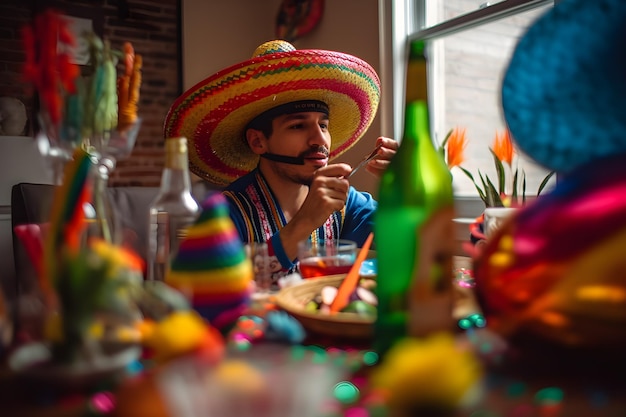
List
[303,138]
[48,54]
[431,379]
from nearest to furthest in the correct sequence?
[431,379] → [48,54] → [303,138]

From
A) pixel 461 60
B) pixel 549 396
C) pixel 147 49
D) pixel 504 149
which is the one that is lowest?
pixel 549 396

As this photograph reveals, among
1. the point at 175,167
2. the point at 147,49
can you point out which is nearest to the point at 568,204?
the point at 175,167

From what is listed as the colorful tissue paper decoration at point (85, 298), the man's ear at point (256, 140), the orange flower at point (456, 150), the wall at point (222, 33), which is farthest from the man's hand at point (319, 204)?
the wall at point (222, 33)

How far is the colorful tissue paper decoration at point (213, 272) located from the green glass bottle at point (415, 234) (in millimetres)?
130

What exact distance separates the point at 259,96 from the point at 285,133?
159mm

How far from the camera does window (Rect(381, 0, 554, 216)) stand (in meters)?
2.38

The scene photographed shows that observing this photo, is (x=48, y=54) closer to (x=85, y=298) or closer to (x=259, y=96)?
(x=85, y=298)

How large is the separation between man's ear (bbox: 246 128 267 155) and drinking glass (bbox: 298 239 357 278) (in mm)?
854

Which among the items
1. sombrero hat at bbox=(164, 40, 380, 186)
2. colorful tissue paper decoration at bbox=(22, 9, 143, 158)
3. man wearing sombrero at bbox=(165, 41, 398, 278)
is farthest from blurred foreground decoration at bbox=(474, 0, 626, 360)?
sombrero hat at bbox=(164, 40, 380, 186)

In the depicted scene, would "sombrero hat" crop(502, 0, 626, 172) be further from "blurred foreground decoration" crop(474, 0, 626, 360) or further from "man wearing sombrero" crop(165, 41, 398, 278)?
"man wearing sombrero" crop(165, 41, 398, 278)

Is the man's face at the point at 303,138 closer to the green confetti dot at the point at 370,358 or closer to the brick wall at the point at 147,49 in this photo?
the green confetti dot at the point at 370,358

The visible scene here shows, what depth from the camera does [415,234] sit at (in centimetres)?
42

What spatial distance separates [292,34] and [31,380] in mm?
3376

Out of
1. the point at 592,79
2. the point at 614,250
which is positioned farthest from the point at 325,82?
the point at 614,250
